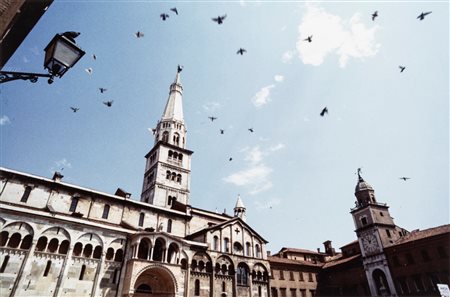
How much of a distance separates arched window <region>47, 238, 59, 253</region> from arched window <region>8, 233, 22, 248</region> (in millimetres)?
2129

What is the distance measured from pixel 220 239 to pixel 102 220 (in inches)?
532

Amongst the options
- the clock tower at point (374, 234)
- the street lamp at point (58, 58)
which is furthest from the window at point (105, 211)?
the clock tower at point (374, 234)

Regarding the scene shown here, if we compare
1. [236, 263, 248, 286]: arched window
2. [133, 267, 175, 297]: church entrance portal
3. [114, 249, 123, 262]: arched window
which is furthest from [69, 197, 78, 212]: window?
[236, 263, 248, 286]: arched window

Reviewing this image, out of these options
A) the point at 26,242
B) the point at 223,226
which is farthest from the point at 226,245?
the point at 26,242

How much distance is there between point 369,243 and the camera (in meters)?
38.8

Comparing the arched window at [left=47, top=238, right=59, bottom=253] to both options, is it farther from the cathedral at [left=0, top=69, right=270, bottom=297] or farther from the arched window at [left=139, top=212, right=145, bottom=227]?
the arched window at [left=139, top=212, right=145, bottom=227]

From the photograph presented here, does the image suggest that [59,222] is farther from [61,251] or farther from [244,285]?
[244,285]

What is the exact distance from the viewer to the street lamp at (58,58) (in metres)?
4.76

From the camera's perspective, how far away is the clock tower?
35844 mm

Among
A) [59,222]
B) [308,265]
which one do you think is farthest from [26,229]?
[308,265]

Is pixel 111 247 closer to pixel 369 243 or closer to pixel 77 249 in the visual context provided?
pixel 77 249

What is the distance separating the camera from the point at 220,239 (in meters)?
31.8

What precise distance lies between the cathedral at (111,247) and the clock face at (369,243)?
16333 millimetres

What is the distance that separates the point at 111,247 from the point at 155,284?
5829 millimetres
